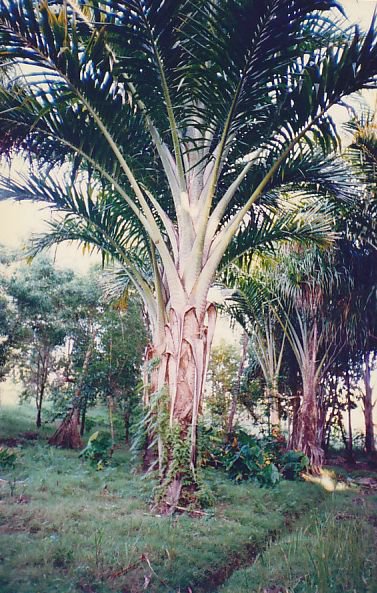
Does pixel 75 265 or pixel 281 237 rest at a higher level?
pixel 75 265

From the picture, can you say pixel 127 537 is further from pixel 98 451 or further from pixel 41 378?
pixel 41 378

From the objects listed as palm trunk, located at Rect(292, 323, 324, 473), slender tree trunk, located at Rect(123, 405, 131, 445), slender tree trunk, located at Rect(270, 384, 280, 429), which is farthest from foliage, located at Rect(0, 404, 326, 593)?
slender tree trunk, located at Rect(123, 405, 131, 445)

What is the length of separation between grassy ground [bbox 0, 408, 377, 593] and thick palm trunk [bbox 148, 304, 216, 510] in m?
0.29

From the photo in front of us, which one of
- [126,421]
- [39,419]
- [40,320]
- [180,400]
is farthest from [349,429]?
[180,400]

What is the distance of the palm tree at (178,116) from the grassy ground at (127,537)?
1.97ft

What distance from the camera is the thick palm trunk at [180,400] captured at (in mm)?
3727

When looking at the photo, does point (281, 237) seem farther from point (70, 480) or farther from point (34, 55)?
point (70, 480)

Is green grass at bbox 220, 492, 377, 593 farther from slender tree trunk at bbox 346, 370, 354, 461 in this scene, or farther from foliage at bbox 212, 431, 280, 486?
slender tree trunk at bbox 346, 370, 354, 461

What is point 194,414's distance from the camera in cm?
379

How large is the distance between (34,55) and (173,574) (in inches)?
148

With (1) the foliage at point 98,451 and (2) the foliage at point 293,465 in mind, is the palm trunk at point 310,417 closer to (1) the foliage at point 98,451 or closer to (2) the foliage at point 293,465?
(2) the foliage at point 293,465

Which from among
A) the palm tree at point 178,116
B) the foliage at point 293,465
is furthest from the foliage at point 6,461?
the foliage at point 293,465

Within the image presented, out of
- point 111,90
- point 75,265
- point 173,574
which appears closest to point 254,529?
point 173,574

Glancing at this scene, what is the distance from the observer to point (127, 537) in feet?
9.80
